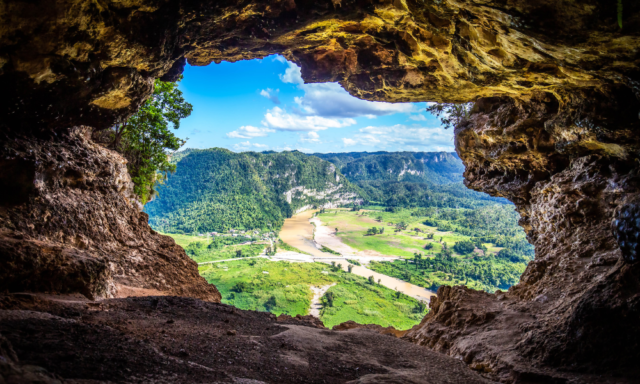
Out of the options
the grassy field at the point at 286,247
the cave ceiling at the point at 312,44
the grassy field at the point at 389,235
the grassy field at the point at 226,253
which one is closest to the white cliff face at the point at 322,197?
the grassy field at the point at 389,235

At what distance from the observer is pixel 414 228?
346 ft

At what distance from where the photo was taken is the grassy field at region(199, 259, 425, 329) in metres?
41.7

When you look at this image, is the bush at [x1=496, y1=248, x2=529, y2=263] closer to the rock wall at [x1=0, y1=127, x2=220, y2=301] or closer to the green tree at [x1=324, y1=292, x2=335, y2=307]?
the green tree at [x1=324, y1=292, x2=335, y2=307]

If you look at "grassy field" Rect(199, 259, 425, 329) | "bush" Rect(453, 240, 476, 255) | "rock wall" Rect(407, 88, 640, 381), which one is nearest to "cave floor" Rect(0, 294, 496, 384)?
"rock wall" Rect(407, 88, 640, 381)

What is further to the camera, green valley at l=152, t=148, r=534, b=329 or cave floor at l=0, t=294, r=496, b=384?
green valley at l=152, t=148, r=534, b=329

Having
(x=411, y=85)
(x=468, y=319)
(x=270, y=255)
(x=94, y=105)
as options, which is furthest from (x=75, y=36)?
(x=270, y=255)

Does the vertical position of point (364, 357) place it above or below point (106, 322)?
below

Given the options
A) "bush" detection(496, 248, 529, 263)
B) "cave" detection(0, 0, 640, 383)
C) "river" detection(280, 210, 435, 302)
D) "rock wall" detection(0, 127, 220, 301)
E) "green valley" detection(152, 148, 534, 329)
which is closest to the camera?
"cave" detection(0, 0, 640, 383)

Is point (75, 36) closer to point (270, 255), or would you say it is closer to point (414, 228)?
point (270, 255)

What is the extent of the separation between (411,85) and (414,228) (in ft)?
321

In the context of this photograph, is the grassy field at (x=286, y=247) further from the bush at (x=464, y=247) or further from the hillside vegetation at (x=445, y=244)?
the bush at (x=464, y=247)

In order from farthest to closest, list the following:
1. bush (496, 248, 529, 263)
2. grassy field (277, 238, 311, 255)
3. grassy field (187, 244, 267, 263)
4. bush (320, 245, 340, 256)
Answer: grassy field (277, 238, 311, 255) → bush (320, 245, 340, 256) → bush (496, 248, 529, 263) → grassy field (187, 244, 267, 263)

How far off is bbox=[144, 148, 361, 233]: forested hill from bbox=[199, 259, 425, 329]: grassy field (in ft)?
130

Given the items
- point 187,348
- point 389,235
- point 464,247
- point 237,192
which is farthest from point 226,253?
point 187,348
